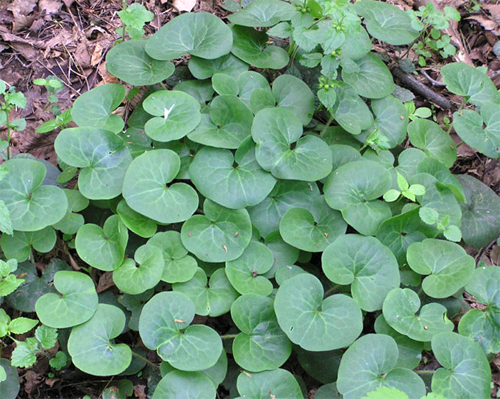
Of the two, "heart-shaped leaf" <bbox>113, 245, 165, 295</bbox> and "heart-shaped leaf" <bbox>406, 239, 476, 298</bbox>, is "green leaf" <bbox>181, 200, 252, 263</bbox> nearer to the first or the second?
"heart-shaped leaf" <bbox>113, 245, 165, 295</bbox>

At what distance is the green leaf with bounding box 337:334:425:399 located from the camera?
87.4 inches

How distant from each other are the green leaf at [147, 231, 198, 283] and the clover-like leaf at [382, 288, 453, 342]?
112cm

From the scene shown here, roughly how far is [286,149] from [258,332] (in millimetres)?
1117

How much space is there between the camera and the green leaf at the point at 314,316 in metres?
2.29

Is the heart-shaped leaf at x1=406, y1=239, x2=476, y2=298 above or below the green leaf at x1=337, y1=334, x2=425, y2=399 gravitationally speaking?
above

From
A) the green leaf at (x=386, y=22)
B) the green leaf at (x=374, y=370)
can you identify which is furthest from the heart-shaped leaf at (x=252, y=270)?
the green leaf at (x=386, y=22)

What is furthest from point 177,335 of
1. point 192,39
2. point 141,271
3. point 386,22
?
point 386,22

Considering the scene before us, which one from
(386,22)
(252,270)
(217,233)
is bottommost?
(252,270)

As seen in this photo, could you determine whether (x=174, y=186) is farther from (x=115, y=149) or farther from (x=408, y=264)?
(x=408, y=264)

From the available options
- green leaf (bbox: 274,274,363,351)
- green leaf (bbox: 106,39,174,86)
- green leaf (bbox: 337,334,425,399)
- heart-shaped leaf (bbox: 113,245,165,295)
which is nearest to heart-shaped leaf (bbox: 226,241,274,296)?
green leaf (bbox: 274,274,363,351)

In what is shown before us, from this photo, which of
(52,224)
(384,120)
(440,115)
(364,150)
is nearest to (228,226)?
(52,224)

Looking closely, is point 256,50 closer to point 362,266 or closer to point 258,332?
point 362,266

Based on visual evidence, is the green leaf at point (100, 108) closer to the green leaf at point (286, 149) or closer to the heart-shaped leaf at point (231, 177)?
the heart-shaped leaf at point (231, 177)

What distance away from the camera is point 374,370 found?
2273 millimetres
